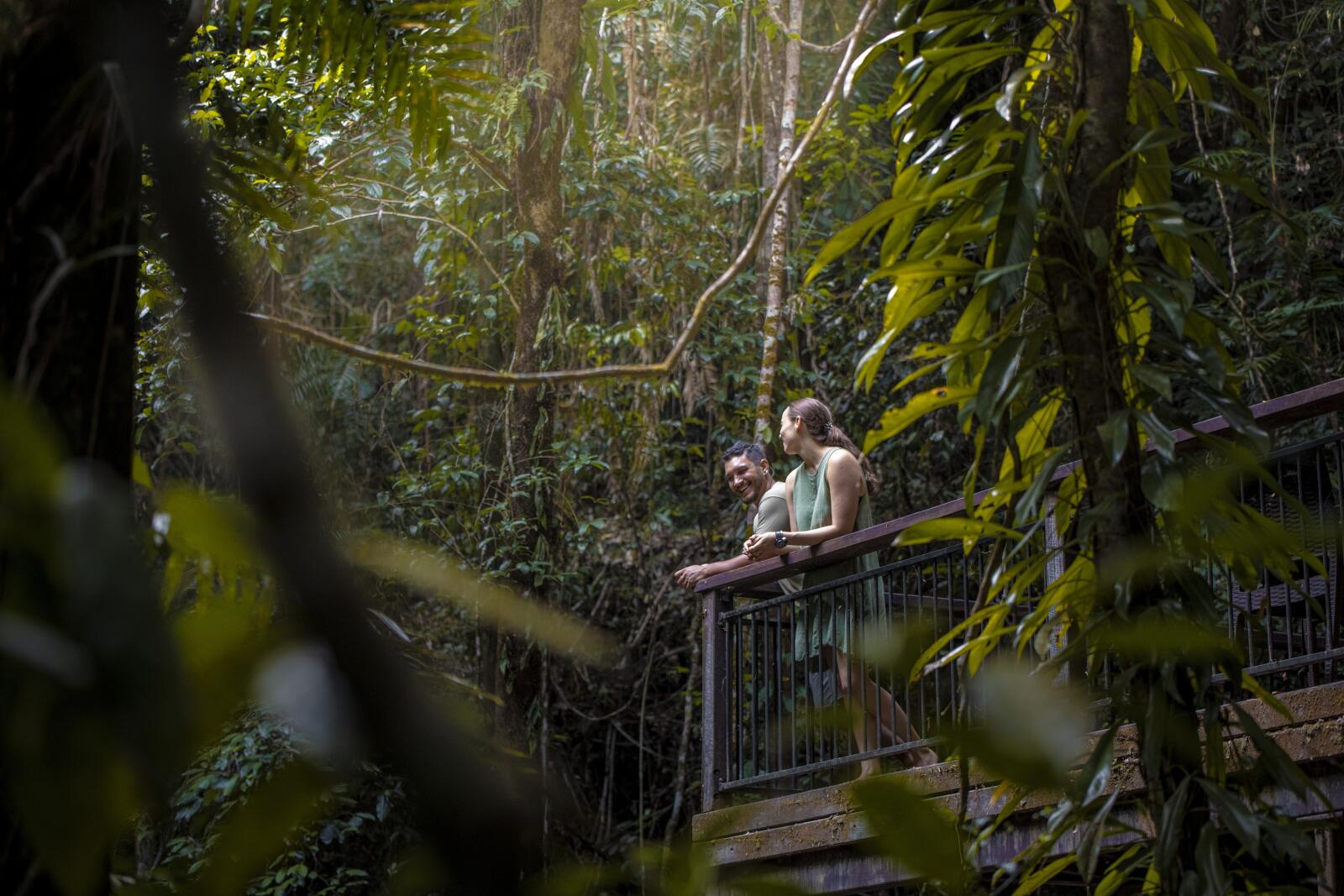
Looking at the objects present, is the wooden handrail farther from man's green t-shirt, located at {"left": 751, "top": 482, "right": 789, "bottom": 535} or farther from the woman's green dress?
man's green t-shirt, located at {"left": 751, "top": 482, "right": 789, "bottom": 535}

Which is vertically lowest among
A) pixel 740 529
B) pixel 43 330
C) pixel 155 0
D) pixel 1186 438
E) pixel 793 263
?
pixel 740 529

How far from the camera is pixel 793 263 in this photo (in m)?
10.4

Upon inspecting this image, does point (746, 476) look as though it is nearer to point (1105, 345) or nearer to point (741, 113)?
point (1105, 345)

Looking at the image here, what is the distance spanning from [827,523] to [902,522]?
2.40 feet

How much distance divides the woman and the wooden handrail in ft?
0.22

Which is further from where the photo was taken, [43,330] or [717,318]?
[717,318]

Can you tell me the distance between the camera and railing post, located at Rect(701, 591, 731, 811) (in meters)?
5.80

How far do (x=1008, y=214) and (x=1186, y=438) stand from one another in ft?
8.82

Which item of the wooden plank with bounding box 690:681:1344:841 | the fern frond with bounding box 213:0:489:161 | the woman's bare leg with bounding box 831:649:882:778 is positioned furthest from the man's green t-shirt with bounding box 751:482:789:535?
the fern frond with bounding box 213:0:489:161

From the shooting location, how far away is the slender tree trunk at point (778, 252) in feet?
27.9

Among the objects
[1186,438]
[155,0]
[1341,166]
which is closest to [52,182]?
[155,0]

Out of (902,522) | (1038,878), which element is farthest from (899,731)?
(1038,878)

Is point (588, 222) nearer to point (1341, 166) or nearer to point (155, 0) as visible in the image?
point (1341, 166)

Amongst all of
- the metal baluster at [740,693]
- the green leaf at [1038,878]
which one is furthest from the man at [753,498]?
the green leaf at [1038,878]
